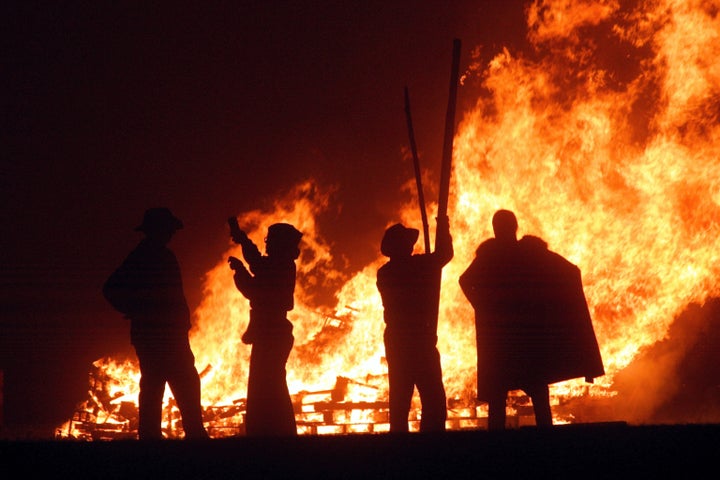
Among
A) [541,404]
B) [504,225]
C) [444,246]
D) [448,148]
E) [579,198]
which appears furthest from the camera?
[579,198]

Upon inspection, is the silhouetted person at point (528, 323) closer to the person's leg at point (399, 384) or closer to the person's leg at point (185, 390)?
the person's leg at point (399, 384)

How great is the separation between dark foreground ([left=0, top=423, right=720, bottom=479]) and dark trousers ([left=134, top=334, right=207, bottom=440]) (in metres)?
2.78

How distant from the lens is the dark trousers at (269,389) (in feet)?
24.8

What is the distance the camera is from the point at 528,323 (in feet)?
23.5

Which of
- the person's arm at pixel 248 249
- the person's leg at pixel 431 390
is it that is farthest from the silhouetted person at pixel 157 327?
the person's leg at pixel 431 390

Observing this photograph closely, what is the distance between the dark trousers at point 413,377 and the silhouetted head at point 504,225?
3.87ft

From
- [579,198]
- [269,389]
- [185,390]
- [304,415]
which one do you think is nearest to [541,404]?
[269,389]

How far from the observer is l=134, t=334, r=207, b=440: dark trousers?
7230 millimetres

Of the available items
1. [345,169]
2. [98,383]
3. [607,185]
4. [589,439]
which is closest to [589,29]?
[607,185]

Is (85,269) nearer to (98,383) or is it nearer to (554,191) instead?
(98,383)

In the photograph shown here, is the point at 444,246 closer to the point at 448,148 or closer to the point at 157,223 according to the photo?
the point at 448,148

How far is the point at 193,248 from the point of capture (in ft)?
59.3

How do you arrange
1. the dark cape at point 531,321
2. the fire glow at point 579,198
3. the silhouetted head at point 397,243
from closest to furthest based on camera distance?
the dark cape at point 531,321
the silhouetted head at point 397,243
the fire glow at point 579,198

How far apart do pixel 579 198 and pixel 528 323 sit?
7583 millimetres
